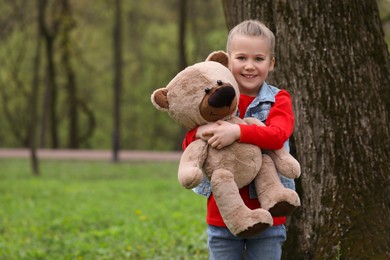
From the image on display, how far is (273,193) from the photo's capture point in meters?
3.60

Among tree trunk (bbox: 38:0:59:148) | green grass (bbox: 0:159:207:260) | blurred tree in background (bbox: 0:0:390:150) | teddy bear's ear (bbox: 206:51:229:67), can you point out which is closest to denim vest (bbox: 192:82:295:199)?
teddy bear's ear (bbox: 206:51:229:67)

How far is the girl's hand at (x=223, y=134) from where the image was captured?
3.56 m

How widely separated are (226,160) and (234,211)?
262 millimetres

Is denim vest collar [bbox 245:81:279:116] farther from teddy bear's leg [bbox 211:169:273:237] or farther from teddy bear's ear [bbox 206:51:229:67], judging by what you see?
teddy bear's leg [bbox 211:169:273:237]

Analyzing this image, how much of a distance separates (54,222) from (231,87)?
23.6ft

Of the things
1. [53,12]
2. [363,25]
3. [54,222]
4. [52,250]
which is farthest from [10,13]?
[363,25]

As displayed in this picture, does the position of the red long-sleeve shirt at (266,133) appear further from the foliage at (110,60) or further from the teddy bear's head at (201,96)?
the foliage at (110,60)

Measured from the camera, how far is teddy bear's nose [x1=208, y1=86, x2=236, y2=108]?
11.6 ft

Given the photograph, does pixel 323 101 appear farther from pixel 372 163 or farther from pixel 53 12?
pixel 53 12

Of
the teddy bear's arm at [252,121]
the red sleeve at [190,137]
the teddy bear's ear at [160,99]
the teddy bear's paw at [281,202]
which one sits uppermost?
the teddy bear's ear at [160,99]

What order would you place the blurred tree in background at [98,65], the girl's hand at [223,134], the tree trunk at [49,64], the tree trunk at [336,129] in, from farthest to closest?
the blurred tree in background at [98,65] → the tree trunk at [49,64] → the tree trunk at [336,129] → the girl's hand at [223,134]

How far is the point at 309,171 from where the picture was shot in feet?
15.4

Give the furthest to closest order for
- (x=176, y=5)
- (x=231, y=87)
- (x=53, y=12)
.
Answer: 1. (x=176, y=5)
2. (x=53, y=12)
3. (x=231, y=87)

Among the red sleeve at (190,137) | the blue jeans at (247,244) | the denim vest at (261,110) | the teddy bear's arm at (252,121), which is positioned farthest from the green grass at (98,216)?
the teddy bear's arm at (252,121)
